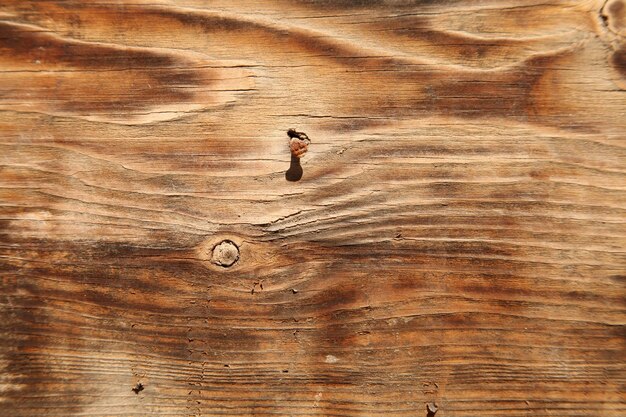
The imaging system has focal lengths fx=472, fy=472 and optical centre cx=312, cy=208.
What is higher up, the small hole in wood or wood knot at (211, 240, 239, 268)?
wood knot at (211, 240, 239, 268)

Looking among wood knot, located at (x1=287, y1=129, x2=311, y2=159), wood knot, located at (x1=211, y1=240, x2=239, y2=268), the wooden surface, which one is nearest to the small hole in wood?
the wooden surface

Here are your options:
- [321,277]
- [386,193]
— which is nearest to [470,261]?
[386,193]

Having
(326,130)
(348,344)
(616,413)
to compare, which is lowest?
(616,413)

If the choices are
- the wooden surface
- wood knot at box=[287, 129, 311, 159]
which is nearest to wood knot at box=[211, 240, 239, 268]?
the wooden surface

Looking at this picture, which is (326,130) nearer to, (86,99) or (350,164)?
(350,164)

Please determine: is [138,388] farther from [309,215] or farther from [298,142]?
[298,142]

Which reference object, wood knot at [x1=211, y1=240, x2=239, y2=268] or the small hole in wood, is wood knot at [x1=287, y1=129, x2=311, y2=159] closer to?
wood knot at [x1=211, y1=240, x2=239, y2=268]

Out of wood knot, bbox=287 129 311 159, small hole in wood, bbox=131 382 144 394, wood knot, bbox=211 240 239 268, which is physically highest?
Result: wood knot, bbox=287 129 311 159

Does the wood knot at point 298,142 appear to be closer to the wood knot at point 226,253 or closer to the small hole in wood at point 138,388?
the wood knot at point 226,253
